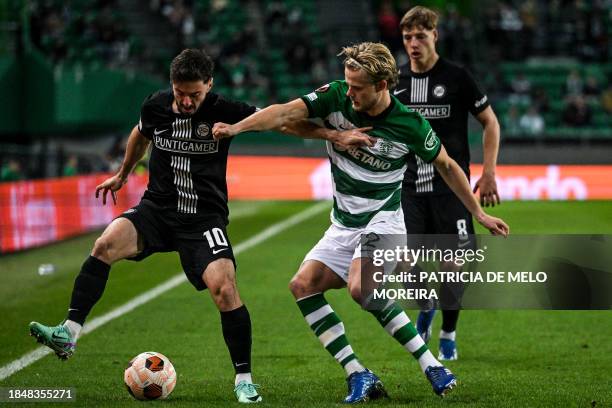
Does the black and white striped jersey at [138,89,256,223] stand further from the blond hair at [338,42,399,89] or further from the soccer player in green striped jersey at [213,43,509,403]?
the blond hair at [338,42,399,89]

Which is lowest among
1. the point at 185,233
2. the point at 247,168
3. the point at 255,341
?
the point at 247,168

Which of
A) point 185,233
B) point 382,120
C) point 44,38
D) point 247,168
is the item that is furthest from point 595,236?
point 44,38

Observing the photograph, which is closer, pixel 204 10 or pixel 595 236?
pixel 595 236

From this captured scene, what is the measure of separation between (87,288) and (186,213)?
0.76 metres

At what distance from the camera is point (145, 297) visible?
12.0 metres

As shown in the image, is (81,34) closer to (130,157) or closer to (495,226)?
(130,157)

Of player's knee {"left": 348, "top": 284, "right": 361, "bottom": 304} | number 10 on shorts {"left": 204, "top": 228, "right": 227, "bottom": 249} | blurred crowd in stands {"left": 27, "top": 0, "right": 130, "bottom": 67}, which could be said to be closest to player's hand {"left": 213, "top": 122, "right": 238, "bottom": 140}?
number 10 on shorts {"left": 204, "top": 228, "right": 227, "bottom": 249}

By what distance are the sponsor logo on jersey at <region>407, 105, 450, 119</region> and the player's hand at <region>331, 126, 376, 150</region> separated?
74.0 inches

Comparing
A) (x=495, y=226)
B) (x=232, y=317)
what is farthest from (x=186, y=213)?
(x=495, y=226)

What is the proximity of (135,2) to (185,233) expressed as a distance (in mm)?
26284

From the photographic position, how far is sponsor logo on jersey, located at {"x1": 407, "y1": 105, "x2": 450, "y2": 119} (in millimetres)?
8609

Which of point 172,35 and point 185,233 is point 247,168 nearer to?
point 172,35

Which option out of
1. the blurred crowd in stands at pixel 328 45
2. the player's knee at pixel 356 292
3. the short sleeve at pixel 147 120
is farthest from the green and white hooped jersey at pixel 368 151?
the blurred crowd in stands at pixel 328 45

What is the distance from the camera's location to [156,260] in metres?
15.5
